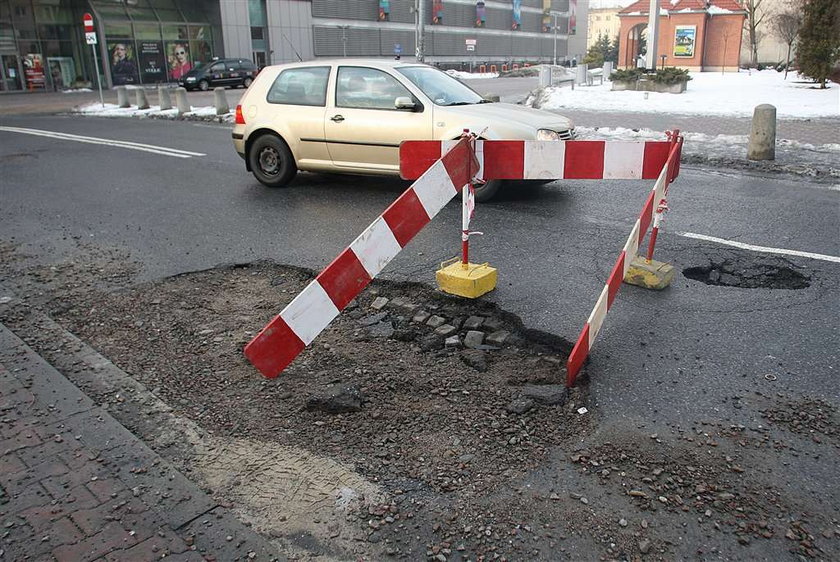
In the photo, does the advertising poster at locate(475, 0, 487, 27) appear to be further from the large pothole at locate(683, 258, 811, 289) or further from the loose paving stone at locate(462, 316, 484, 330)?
the loose paving stone at locate(462, 316, 484, 330)

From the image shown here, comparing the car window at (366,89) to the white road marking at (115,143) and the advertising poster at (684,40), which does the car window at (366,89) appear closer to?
the white road marking at (115,143)

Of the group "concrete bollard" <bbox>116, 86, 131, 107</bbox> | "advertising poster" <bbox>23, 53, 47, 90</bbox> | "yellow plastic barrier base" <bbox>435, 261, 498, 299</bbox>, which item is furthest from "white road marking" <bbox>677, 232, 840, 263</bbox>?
"advertising poster" <bbox>23, 53, 47, 90</bbox>

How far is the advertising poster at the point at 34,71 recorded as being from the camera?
39.7 metres

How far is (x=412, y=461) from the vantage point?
3.06 meters

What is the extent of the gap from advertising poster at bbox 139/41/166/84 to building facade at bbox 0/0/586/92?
64 millimetres

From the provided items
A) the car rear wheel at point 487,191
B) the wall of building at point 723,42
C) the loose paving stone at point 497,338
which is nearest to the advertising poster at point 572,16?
the wall of building at point 723,42

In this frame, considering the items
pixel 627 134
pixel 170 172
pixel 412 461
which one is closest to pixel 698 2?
pixel 627 134

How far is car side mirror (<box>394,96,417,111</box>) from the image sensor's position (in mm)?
8117

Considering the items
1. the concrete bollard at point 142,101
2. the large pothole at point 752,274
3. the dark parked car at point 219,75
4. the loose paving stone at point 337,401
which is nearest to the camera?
the loose paving stone at point 337,401

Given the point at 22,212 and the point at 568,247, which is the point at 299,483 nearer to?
the point at 568,247

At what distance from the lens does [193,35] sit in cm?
4762

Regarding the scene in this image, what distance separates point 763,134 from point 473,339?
8.59m

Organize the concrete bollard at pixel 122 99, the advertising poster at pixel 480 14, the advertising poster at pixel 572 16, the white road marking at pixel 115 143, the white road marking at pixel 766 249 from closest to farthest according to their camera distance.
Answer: the white road marking at pixel 766 249 < the white road marking at pixel 115 143 < the concrete bollard at pixel 122 99 < the advertising poster at pixel 480 14 < the advertising poster at pixel 572 16

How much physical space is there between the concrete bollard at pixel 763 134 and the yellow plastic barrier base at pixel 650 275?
676cm
